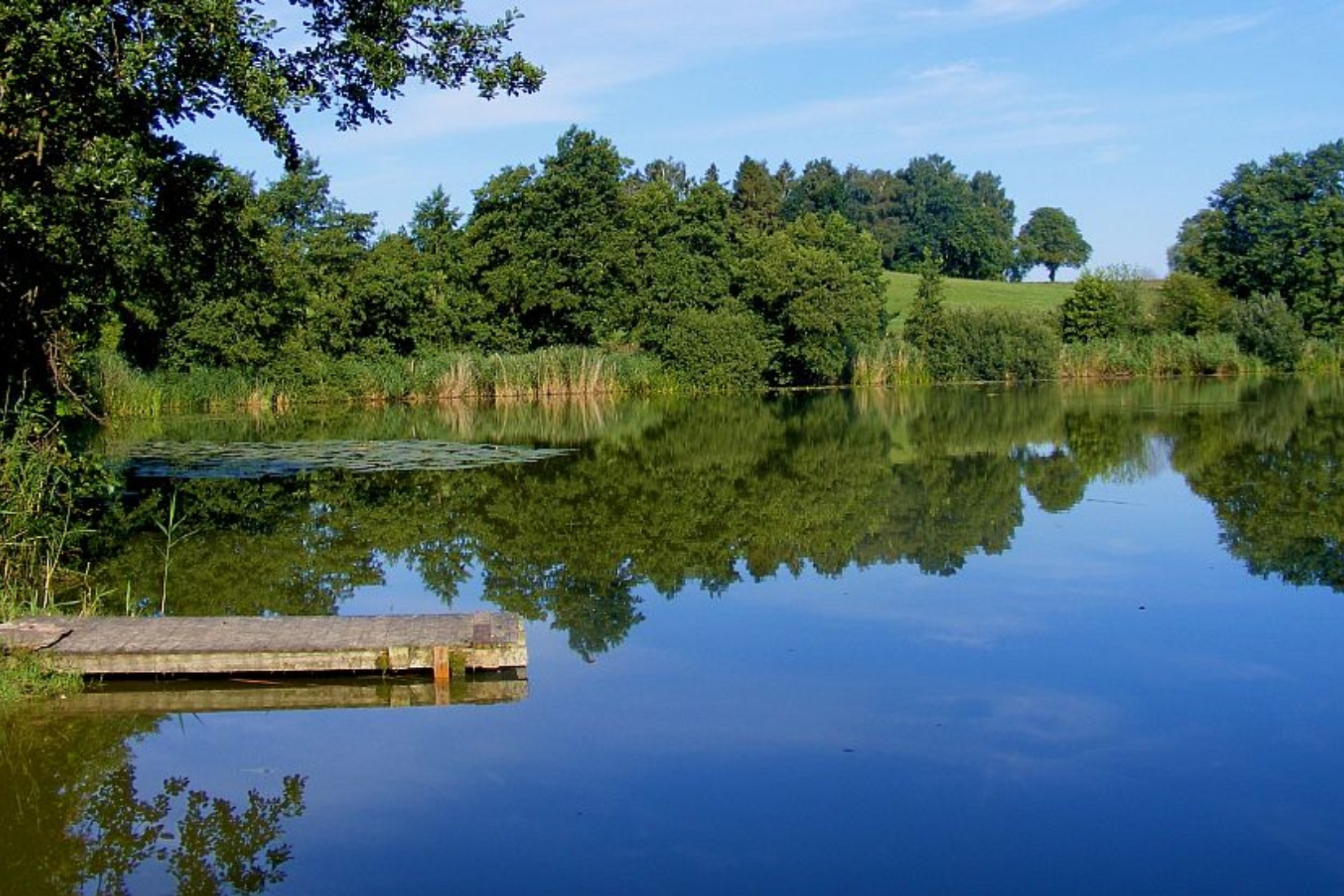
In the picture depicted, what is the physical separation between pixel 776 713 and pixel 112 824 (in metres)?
3.32

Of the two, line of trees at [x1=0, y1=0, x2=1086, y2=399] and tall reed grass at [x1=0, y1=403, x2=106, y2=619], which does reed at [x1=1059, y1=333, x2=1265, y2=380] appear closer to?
line of trees at [x1=0, y1=0, x2=1086, y2=399]

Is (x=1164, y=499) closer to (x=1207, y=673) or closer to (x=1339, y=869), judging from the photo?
(x=1207, y=673)

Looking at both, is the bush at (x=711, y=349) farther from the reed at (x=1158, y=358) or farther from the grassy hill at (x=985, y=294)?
the grassy hill at (x=985, y=294)

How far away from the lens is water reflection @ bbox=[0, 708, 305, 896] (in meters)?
5.11

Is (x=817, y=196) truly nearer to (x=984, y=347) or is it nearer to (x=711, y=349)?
(x=984, y=347)

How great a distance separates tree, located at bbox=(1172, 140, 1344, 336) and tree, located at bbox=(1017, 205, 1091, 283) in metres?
40.3

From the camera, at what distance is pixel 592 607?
9930 mm

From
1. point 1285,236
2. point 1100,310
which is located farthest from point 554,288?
point 1285,236

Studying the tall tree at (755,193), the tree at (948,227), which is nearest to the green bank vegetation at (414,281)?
the tall tree at (755,193)

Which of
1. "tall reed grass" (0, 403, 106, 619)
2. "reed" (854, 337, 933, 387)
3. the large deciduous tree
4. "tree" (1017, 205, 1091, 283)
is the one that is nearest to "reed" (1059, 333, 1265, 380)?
"reed" (854, 337, 933, 387)

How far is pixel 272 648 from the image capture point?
7.72 meters

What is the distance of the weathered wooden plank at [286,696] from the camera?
7.35 meters

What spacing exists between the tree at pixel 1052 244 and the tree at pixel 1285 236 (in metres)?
40.3

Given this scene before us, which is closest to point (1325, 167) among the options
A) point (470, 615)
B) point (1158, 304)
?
point (1158, 304)
